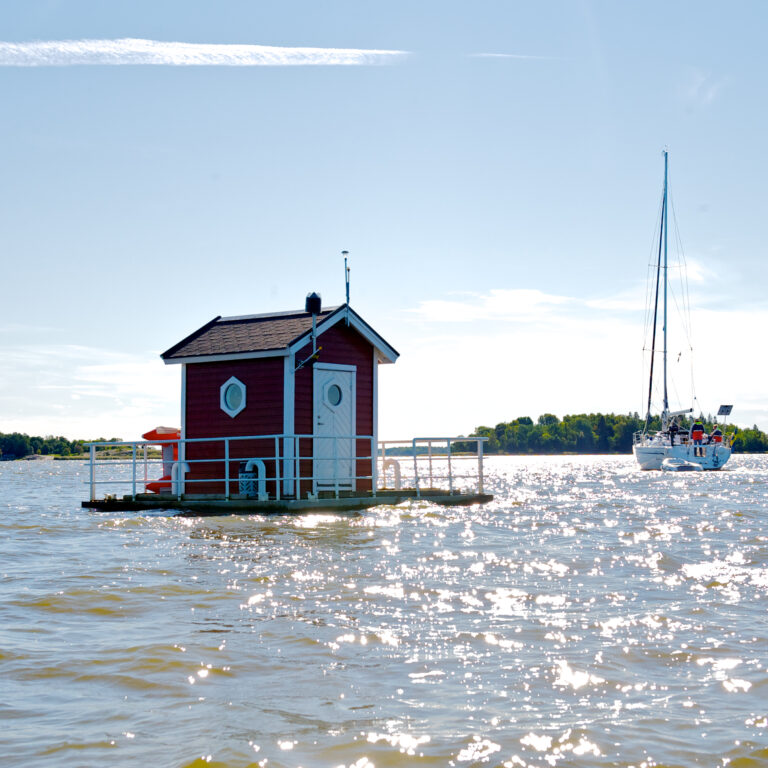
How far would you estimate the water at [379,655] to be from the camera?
14.5 ft

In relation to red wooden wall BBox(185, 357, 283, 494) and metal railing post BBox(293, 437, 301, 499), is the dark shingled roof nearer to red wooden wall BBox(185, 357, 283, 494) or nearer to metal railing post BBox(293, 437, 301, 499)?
red wooden wall BBox(185, 357, 283, 494)

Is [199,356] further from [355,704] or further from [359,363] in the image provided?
[355,704]

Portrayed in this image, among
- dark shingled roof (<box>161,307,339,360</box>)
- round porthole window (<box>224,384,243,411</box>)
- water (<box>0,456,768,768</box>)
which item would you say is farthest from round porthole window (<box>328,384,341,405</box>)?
water (<box>0,456,768,768</box>)

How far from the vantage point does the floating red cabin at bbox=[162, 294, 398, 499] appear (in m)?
17.2

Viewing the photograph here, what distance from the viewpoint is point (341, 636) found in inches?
265

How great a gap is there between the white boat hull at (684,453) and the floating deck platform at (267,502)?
41732mm

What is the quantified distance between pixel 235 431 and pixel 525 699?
522 inches

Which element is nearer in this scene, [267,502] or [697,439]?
[267,502]

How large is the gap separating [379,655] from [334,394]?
12182 millimetres

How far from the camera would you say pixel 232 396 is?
1805cm

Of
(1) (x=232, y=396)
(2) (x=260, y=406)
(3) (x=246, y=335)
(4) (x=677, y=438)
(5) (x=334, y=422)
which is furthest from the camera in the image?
(4) (x=677, y=438)

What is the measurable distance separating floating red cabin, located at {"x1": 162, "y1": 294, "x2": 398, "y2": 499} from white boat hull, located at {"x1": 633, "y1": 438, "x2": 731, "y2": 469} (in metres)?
42.7

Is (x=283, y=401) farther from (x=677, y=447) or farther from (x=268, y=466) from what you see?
(x=677, y=447)

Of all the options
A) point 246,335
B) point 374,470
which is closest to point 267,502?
point 374,470
